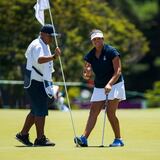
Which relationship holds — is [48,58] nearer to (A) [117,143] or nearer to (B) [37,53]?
(B) [37,53]

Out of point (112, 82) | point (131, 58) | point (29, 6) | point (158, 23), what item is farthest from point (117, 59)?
point (158, 23)

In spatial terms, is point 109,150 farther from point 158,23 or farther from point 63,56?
point 158,23

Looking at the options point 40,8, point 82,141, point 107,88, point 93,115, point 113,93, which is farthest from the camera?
point 40,8

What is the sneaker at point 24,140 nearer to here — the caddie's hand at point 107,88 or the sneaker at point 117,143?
the sneaker at point 117,143

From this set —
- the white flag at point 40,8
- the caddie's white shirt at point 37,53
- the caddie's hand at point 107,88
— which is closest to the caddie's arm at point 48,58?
the caddie's white shirt at point 37,53

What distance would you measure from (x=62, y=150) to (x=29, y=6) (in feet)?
81.8

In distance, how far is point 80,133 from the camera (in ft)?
53.9

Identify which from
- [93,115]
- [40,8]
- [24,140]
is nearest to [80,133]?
[93,115]

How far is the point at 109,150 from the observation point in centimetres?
1277

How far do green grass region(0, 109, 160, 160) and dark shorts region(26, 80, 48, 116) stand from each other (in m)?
0.60

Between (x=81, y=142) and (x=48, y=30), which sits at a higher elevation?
(x=48, y=30)

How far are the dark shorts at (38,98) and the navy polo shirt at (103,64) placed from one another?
867 mm

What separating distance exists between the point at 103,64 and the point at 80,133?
115 inches

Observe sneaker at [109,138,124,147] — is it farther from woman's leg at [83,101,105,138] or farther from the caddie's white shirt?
the caddie's white shirt
